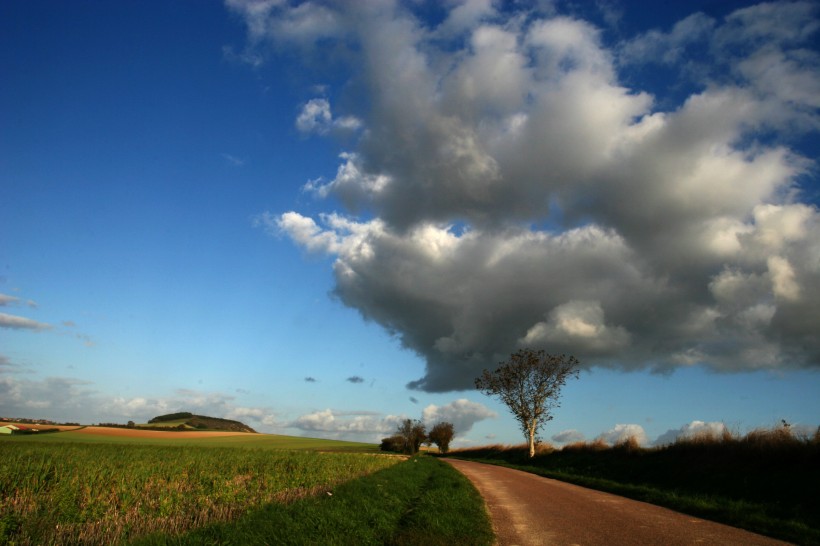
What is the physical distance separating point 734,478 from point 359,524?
55.5 feet

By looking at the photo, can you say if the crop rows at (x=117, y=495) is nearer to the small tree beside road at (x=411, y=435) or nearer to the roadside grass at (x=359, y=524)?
the roadside grass at (x=359, y=524)

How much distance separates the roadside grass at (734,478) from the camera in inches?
523

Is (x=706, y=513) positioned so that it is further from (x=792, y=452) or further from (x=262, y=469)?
(x=262, y=469)

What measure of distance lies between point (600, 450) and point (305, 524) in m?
32.2

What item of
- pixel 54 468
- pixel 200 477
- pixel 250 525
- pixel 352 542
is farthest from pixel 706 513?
pixel 54 468

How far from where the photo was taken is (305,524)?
34.3ft

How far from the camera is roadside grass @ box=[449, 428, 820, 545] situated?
1329 cm

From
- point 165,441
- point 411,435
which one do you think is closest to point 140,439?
point 165,441

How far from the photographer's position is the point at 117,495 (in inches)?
550

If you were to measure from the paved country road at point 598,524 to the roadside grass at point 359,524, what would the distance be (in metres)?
0.78

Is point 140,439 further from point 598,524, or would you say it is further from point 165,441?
point 598,524

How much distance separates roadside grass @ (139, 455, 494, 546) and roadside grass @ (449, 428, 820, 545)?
7102 mm

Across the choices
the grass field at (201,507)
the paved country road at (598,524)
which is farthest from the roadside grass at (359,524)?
the paved country road at (598,524)

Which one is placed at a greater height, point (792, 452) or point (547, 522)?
point (792, 452)
